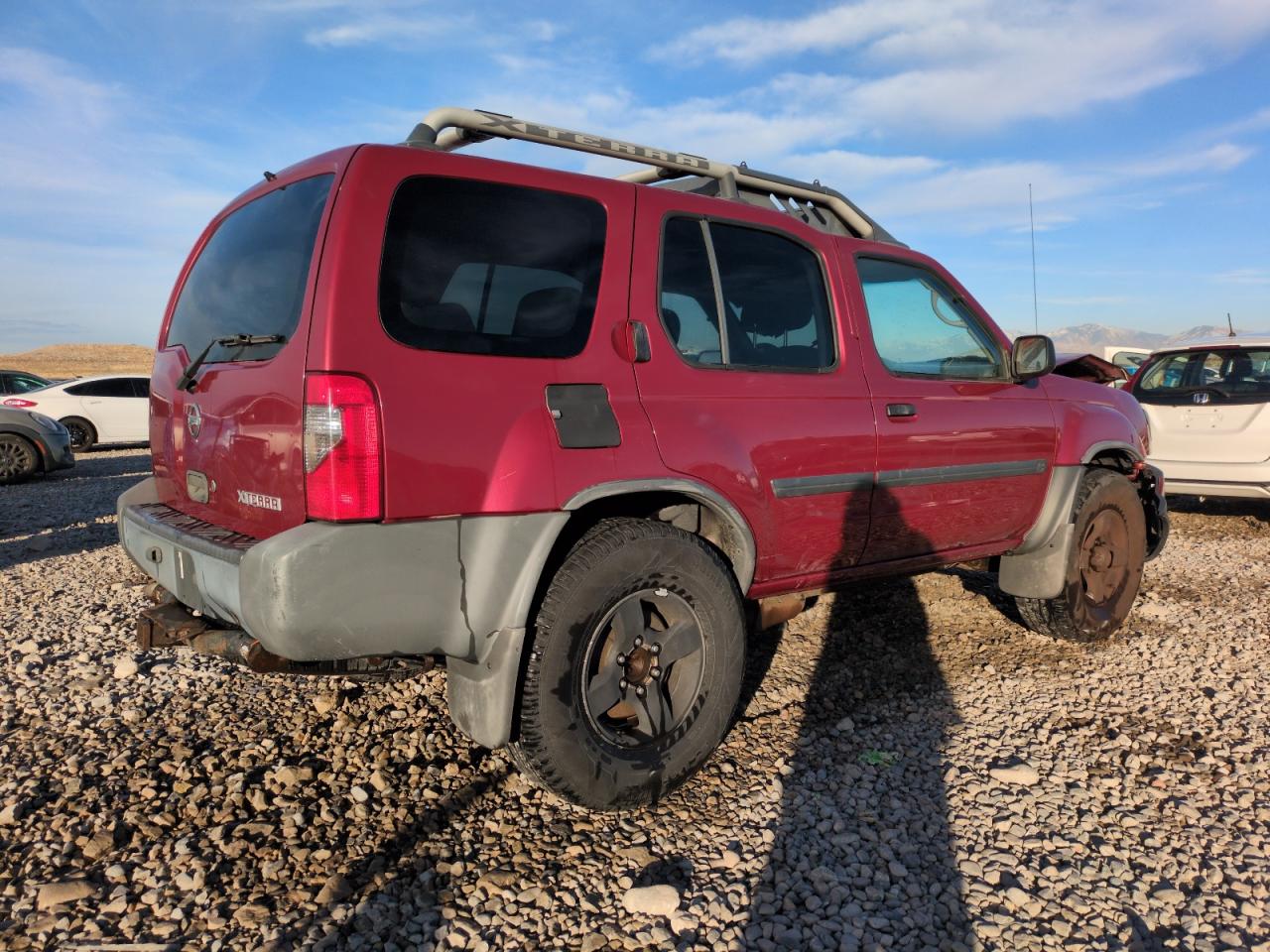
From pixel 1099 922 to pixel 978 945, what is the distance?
370mm

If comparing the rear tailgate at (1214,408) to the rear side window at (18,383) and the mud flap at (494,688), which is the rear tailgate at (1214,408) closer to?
the mud flap at (494,688)

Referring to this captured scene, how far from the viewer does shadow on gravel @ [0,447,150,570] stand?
282 inches

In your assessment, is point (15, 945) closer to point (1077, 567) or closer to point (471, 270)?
point (471, 270)

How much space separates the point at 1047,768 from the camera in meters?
3.17

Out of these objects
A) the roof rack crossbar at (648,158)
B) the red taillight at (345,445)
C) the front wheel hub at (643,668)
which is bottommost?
the front wheel hub at (643,668)

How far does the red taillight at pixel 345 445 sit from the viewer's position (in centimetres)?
227

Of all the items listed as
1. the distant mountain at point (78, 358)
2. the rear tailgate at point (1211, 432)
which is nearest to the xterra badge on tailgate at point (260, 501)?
the rear tailgate at point (1211, 432)

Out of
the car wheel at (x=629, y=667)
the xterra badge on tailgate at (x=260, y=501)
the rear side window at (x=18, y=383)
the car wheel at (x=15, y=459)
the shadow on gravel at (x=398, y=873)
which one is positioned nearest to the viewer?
the shadow on gravel at (x=398, y=873)

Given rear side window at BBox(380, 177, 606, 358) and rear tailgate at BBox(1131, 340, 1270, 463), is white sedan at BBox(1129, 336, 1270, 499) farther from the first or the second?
rear side window at BBox(380, 177, 606, 358)

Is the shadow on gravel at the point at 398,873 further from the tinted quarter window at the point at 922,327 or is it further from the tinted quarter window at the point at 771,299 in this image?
the tinted quarter window at the point at 922,327

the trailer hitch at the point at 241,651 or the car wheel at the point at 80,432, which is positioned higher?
the car wheel at the point at 80,432

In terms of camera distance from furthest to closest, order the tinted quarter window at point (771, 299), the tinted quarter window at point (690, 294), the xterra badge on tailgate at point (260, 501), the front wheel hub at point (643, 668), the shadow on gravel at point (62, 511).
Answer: the shadow on gravel at point (62, 511), the tinted quarter window at point (771, 299), the tinted quarter window at point (690, 294), the front wheel hub at point (643, 668), the xterra badge on tailgate at point (260, 501)

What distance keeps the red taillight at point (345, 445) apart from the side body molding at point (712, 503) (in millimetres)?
574

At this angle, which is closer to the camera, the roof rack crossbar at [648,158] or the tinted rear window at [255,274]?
the tinted rear window at [255,274]
